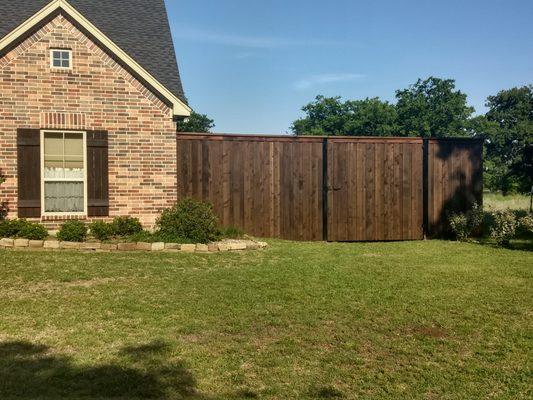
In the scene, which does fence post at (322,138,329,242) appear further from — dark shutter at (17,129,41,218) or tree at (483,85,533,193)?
tree at (483,85,533,193)

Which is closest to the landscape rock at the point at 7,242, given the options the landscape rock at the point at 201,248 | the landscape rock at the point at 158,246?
the landscape rock at the point at 158,246

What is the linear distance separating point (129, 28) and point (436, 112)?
54.6 meters

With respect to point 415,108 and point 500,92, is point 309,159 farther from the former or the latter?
point 500,92

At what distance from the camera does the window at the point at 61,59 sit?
37.6ft

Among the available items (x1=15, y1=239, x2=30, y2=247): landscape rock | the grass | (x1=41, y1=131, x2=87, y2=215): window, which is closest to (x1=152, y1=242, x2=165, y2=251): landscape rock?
(x1=41, y1=131, x2=87, y2=215): window

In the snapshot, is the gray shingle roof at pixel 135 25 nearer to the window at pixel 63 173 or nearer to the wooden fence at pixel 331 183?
the wooden fence at pixel 331 183

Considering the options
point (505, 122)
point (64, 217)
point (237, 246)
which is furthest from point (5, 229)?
point (505, 122)

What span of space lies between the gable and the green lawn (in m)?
5.07

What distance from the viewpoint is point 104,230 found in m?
10.9

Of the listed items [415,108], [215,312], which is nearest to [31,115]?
[215,312]

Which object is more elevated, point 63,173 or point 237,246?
point 63,173

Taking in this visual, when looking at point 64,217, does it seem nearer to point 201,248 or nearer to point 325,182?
point 201,248

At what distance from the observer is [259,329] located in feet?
18.4

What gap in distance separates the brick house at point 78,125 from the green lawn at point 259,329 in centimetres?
238
